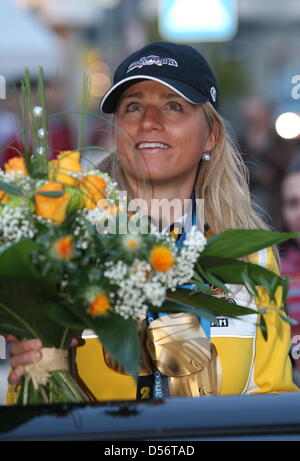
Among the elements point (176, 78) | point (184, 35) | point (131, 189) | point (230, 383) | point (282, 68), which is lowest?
point (230, 383)

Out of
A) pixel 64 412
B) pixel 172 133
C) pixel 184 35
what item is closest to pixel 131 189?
pixel 172 133

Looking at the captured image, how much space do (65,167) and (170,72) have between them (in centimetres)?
85

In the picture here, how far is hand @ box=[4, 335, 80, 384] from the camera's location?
1.90 meters

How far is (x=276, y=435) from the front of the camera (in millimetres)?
1721

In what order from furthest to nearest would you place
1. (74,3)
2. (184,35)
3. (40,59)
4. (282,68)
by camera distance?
1. (282,68)
2. (74,3)
3. (40,59)
4. (184,35)

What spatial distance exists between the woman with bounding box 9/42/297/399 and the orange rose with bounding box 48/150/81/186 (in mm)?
564

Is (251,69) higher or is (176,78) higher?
(251,69)

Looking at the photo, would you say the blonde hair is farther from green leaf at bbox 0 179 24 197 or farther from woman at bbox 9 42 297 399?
green leaf at bbox 0 179 24 197

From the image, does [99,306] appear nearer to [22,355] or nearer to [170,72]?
[22,355]

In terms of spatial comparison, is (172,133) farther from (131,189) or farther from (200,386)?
(200,386)

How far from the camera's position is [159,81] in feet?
8.61

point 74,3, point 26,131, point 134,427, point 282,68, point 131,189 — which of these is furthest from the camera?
point 282,68

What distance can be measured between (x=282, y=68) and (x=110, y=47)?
2.47 m

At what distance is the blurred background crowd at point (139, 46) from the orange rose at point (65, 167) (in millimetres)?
49
